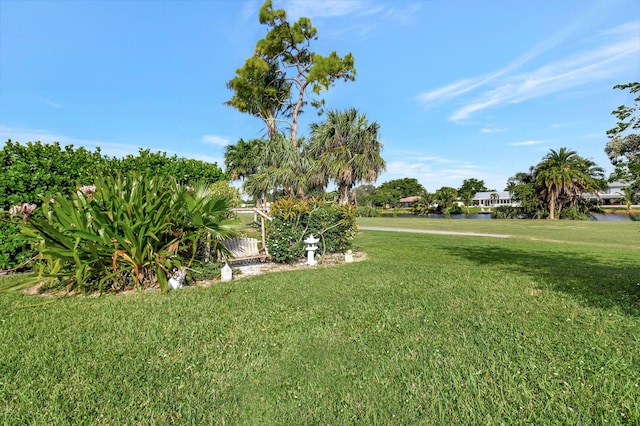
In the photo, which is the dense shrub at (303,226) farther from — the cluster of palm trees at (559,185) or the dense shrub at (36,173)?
the cluster of palm trees at (559,185)

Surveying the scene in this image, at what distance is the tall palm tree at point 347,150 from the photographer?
1728cm

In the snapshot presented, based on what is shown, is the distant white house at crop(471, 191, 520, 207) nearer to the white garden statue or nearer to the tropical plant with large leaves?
the tropical plant with large leaves

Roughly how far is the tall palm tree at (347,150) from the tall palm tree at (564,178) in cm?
2713

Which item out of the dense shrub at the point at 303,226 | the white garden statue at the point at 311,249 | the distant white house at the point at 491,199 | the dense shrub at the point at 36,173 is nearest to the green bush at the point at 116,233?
the dense shrub at the point at 36,173

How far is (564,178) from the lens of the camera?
109ft

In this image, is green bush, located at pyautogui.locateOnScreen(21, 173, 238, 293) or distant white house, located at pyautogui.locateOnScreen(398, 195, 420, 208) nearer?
green bush, located at pyautogui.locateOnScreen(21, 173, 238, 293)

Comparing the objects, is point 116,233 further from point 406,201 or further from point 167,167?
point 406,201

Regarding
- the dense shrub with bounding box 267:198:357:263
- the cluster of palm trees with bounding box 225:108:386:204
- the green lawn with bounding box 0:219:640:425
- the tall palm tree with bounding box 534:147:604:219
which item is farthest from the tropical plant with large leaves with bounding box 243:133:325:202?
the tall palm tree with bounding box 534:147:604:219

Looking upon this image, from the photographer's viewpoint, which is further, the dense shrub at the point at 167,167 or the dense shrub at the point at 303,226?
the dense shrub at the point at 167,167

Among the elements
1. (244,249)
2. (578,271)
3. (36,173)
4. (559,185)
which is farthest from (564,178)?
(36,173)

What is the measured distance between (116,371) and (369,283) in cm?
382

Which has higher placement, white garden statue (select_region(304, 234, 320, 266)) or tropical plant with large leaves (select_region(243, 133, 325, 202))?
tropical plant with large leaves (select_region(243, 133, 325, 202))

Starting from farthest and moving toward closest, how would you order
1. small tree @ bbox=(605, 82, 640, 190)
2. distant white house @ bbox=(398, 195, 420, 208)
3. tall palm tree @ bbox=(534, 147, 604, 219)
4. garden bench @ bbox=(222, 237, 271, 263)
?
distant white house @ bbox=(398, 195, 420, 208) → tall palm tree @ bbox=(534, 147, 604, 219) → garden bench @ bbox=(222, 237, 271, 263) → small tree @ bbox=(605, 82, 640, 190)

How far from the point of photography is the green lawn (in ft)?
6.46
